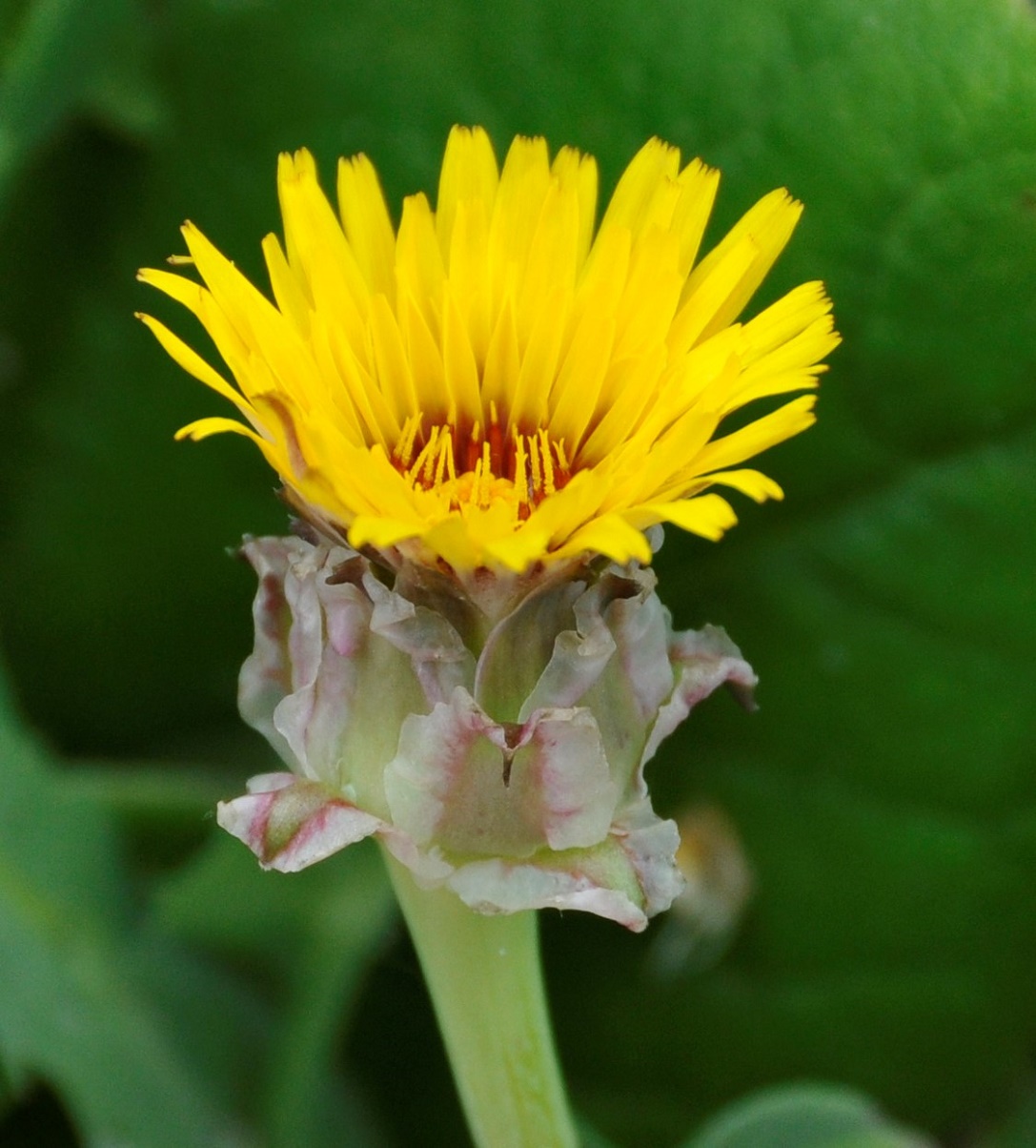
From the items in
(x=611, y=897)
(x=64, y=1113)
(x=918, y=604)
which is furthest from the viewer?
(x=64, y=1113)

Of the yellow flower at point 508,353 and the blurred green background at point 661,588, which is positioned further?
the blurred green background at point 661,588

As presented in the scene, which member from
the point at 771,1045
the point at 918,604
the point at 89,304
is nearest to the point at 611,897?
the point at 918,604

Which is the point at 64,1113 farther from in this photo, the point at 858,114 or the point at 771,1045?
the point at 858,114

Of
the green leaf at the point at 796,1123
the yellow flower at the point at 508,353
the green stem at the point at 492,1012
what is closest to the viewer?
the yellow flower at the point at 508,353

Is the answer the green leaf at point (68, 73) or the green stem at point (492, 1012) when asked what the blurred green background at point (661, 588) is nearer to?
the green leaf at point (68, 73)

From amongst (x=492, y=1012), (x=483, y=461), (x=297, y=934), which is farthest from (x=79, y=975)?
(x=483, y=461)

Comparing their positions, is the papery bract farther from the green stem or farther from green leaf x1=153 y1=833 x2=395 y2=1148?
green leaf x1=153 y1=833 x2=395 y2=1148

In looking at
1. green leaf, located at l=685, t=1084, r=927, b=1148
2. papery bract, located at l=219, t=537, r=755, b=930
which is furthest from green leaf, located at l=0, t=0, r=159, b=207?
green leaf, located at l=685, t=1084, r=927, b=1148

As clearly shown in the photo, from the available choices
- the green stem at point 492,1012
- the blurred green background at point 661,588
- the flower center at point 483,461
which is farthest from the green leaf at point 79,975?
the flower center at point 483,461
